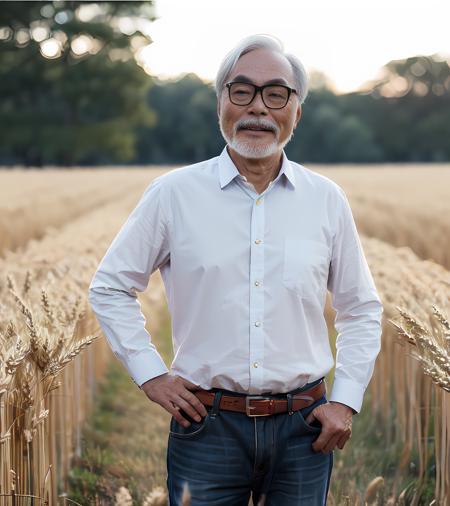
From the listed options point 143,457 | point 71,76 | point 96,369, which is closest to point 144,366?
point 143,457

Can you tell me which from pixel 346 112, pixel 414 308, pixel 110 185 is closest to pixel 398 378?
pixel 414 308

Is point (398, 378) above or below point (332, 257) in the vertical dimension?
below

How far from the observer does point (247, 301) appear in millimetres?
2143

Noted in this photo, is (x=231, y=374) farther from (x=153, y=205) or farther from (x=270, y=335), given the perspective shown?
(x=153, y=205)

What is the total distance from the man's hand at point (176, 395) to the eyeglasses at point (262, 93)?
2.57ft

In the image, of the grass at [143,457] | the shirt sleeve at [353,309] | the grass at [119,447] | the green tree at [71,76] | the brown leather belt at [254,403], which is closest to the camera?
the brown leather belt at [254,403]

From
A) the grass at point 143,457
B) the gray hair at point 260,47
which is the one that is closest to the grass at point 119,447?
the grass at point 143,457

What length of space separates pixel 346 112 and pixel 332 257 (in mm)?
66374

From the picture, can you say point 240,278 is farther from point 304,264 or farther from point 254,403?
point 254,403

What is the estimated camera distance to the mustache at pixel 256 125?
7.24 ft

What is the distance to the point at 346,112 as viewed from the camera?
66875 mm

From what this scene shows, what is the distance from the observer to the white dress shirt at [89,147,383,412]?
2.14 meters

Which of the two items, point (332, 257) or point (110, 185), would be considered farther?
point (110, 185)

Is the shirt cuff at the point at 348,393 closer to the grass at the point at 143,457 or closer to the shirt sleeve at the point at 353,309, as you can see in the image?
the shirt sleeve at the point at 353,309
